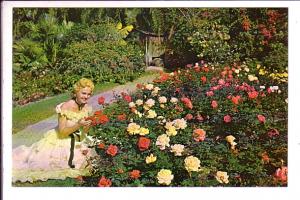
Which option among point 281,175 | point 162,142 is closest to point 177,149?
point 162,142

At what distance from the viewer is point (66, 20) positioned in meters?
3.12

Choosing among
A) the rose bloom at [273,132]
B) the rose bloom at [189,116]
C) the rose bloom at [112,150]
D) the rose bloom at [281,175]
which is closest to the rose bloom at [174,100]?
the rose bloom at [189,116]

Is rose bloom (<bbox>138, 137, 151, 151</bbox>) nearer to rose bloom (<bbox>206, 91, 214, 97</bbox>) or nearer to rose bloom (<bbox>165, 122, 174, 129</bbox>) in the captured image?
rose bloom (<bbox>165, 122, 174, 129</bbox>)

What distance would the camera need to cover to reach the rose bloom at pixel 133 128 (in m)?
3.09

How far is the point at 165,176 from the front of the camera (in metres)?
3.05

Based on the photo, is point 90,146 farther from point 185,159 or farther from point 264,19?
point 264,19

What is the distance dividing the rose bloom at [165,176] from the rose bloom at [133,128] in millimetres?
286

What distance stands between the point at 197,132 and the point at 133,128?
0.40 metres

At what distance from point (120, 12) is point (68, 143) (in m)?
0.88

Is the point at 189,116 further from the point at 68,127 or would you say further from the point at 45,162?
the point at 45,162

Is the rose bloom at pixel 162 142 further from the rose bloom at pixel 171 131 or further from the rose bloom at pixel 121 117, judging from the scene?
the rose bloom at pixel 121 117
